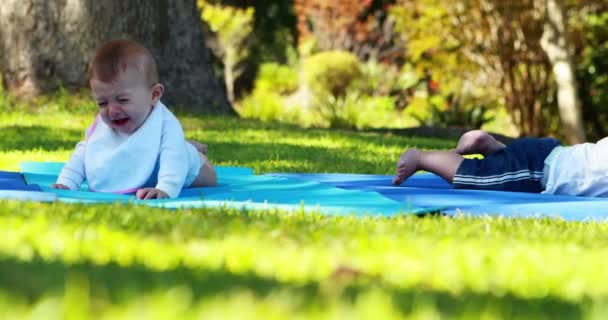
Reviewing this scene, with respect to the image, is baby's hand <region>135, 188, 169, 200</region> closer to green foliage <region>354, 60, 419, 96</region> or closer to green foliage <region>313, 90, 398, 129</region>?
green foliage <region>313, 90, 398, 129</region>

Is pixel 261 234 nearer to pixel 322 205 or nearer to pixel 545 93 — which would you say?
pixel 322 205

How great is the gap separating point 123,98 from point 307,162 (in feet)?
8.47

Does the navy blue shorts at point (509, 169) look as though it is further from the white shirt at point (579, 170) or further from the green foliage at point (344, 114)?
the green foliage at point (344, 114)

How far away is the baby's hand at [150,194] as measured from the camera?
15.4 feet

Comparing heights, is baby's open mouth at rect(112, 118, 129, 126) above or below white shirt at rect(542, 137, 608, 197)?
above

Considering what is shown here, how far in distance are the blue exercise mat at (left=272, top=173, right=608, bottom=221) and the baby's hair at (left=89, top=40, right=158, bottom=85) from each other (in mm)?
1318

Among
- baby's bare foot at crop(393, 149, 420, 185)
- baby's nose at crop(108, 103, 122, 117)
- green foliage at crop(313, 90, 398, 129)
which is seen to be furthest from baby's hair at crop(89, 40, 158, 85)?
green foliage at crop(313, 90, 398, 129)

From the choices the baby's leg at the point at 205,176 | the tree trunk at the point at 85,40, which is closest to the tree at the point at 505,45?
the tree trunk at the point at 85,40

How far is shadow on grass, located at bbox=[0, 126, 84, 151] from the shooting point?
8.05 meters

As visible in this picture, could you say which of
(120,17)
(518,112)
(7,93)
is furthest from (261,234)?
(518,112)

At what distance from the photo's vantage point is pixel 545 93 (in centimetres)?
1645

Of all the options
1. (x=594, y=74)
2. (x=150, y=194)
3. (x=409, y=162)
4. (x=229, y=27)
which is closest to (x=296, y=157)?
(x=409, y=162)

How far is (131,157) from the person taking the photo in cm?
508

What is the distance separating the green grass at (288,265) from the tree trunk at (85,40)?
719 centimetres
